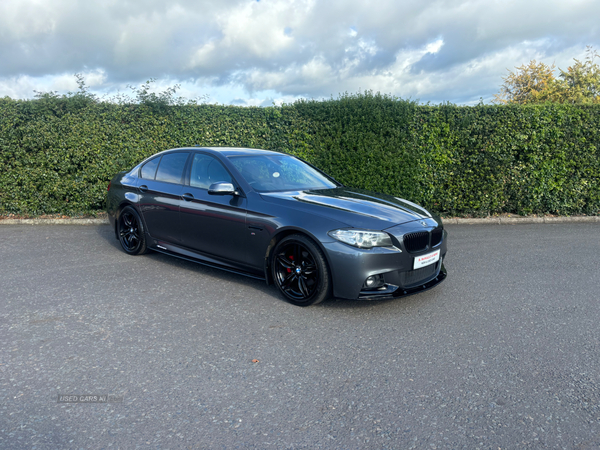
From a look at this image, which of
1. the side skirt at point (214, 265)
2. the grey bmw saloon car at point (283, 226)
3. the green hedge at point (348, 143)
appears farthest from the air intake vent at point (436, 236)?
the green hedge at point (348, 143)

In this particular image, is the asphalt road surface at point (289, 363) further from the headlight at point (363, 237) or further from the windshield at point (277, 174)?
the windshield at point (277, 174)

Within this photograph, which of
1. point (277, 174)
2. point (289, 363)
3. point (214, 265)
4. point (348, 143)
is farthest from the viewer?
point (348, 143)

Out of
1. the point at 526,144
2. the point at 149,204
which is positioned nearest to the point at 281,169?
the point at 149,204

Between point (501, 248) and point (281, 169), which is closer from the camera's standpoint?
point (281, 169)

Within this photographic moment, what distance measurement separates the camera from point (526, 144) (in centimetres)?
1057

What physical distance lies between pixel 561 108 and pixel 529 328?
8485 millimetres

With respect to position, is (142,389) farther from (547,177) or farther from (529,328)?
(547,177)

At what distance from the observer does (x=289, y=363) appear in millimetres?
3424

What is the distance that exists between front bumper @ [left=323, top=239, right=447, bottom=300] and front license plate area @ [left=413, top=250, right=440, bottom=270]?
7 cm

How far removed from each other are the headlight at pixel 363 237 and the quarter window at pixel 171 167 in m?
2.60

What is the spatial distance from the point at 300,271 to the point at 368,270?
0.73 metres

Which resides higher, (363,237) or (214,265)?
(363,237)

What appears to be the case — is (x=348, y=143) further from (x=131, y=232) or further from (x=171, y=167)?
(x=131, y=232)

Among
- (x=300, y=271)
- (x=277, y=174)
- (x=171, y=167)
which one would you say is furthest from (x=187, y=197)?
(x=300, y=271)
